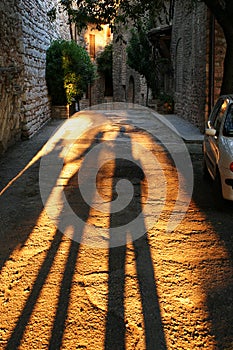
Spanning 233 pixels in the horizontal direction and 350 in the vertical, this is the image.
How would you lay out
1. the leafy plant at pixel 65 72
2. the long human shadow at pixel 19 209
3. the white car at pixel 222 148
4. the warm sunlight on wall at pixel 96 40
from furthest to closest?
1. the warm sunlight on wall at pixel 96 40
2. the leafy plant at pixel 65 72
3. the white car at pixel 222 148
4. the long human shadow at pixel 19 209

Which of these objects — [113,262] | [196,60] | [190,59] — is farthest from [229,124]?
[190,59]

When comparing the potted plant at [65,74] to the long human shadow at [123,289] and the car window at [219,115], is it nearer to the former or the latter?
the car window at [219,115]

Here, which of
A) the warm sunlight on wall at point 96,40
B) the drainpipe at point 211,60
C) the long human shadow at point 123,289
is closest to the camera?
the long human shadow at point 123,289

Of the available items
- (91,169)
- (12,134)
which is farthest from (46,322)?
(12,134)

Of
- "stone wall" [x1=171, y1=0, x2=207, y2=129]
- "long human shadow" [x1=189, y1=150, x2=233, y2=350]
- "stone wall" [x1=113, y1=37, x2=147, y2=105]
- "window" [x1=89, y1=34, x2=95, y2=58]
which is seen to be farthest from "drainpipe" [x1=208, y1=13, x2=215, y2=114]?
"window" [x1=89, y1=34, x2=95, y2=58]

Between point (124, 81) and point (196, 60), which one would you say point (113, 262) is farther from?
point (124, 81)

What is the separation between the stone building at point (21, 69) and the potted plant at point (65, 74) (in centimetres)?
87

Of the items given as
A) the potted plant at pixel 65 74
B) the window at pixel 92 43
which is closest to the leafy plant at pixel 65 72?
the potted plant at pixel 65 74

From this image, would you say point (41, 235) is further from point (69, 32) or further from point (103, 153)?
A: point (69, 32)

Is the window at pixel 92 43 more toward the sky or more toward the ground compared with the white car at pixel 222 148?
more toward the sky

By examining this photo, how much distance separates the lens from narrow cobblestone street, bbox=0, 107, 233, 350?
257cm

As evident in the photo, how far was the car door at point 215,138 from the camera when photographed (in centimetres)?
521

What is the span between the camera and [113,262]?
3553 mm

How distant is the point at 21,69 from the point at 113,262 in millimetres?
8189
